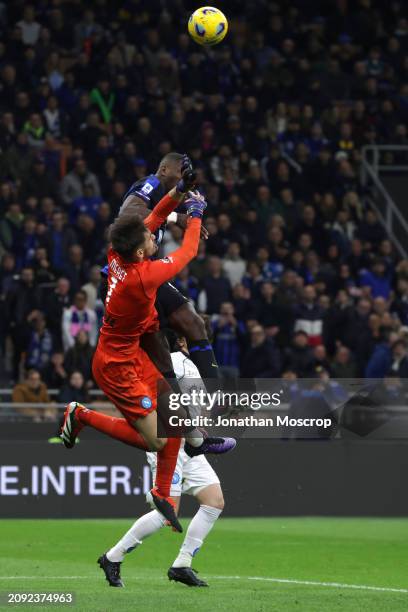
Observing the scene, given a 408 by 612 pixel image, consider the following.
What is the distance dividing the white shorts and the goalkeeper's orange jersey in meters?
1.46

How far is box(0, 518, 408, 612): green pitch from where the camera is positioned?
32.9 ft

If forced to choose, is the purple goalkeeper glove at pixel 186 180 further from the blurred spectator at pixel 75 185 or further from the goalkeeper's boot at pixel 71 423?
the blurred spectator at pixel 75 185

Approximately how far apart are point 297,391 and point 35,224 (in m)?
8.40

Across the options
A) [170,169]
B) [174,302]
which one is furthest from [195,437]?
[170,169]

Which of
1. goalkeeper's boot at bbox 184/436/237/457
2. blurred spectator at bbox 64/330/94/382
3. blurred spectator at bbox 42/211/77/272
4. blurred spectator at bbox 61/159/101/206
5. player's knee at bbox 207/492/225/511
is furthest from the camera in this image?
blurred spectator at bbox 61/159/101/206

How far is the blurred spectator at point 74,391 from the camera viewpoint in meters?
20.2

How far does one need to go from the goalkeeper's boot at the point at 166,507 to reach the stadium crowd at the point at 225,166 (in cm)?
921

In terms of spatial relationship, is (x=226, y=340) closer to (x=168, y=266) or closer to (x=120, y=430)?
(x=120, y=430)

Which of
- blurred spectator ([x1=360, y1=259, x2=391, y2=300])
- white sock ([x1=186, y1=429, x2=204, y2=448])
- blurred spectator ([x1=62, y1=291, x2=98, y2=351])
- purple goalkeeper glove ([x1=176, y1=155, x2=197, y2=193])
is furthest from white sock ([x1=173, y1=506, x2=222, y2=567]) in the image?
blurred spectator ([x1=360, y1=259, x2=391, y2=300])

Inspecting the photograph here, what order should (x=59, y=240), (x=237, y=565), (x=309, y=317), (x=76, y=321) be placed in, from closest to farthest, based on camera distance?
(x=237, y=565), (x=76, y=321), (x=59, y=240), (x=309, y=317)

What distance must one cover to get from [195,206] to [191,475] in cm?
241

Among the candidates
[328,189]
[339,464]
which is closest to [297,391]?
[339,464]

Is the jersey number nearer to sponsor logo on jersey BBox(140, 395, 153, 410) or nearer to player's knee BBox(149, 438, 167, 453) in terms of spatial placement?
sponsor logo on jersey BBox(140, 395, 153, 410)

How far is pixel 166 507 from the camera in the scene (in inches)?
423
